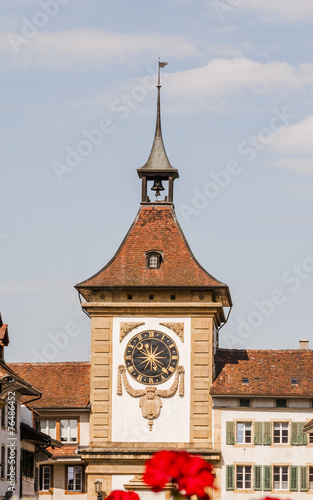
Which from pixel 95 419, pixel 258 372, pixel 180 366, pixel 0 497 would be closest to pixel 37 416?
pixel 95 419

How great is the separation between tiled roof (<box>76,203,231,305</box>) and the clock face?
348 cm

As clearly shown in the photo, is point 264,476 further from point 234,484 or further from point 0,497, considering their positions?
point 0,497

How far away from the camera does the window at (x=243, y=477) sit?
6294cm

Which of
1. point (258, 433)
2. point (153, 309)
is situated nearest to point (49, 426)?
point (153, 309)

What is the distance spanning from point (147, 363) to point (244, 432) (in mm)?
7251

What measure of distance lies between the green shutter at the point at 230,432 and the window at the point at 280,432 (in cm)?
249

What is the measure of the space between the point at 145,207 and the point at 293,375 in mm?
15368

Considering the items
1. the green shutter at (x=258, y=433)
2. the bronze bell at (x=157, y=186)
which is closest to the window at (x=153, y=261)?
the bronze bell at (x=157, y=186)

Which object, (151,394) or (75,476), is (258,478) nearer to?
(151,394)

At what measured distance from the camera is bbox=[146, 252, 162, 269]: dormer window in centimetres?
6819

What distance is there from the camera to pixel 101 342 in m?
66.1

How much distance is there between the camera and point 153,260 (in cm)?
6844

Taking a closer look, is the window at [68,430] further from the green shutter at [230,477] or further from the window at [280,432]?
the window at [280,432]

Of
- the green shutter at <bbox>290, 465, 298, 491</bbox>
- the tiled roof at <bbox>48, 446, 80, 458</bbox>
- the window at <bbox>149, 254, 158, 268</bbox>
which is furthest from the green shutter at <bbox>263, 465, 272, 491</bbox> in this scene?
the window at <bbox>149, 254, 158, 268</bbox>
